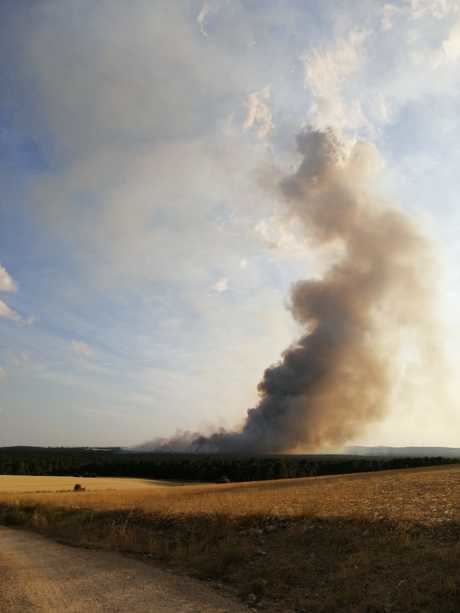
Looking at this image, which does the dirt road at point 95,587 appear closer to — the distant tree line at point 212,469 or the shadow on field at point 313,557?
the shadow on field at point 313,557

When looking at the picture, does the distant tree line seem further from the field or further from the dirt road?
the dirt road

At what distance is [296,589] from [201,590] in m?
2.22

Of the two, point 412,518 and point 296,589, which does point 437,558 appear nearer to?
point 296,589

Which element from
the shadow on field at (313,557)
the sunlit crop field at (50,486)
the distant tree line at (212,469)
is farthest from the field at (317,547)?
the distant tree line at (212,469)

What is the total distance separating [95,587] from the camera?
1187cm

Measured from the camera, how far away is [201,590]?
1184cm

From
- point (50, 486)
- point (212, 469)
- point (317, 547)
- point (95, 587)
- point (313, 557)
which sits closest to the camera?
point (95, 587)

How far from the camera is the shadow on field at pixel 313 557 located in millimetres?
10195

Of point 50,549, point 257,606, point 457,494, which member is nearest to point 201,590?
point 257,606

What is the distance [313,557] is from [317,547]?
0.75m

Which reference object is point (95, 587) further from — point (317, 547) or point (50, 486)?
point (50, 486)

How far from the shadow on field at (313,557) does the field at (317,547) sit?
0.02 metres

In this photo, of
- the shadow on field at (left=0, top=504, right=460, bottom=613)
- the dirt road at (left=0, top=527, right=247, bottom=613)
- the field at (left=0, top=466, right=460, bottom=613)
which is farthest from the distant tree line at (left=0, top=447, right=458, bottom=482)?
the dirt road at (left=0, top=527, right=247, bottom=613)

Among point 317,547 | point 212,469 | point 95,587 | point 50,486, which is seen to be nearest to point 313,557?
point 317,547
